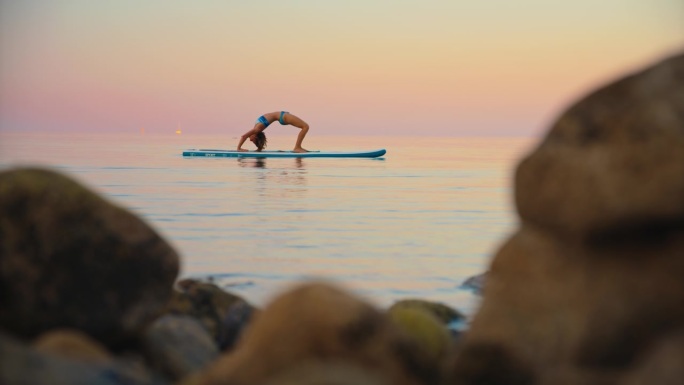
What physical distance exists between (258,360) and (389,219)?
14010 millimetres

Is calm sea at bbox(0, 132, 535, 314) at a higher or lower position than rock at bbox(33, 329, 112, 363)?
lower

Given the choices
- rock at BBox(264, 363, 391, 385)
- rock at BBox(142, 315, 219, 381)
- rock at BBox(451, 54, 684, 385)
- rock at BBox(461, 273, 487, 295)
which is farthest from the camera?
rock at BBox(461, 273, 487, 295)

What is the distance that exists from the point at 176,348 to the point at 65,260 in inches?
39.1

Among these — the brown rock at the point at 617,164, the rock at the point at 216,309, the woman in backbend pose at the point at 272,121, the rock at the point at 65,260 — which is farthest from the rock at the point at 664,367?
the woman in backbend pose at the point at 272,121

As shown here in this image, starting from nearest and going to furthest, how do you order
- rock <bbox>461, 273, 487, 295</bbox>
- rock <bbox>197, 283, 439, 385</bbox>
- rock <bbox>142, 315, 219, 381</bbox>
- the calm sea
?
1. rock <bbox>197, 283, 439, 385</bbox>
2. rock <bbox>142, 315, 219, 381</bbox>
3. rock <bbox>461, 273, 487, 295</bbox>
4. the calm sea

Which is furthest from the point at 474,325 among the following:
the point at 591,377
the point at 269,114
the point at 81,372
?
the point at 269,114

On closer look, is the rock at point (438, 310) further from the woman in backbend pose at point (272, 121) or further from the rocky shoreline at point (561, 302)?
the woman in backbend pose at point (272, 121)

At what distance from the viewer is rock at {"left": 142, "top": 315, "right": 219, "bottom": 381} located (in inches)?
262

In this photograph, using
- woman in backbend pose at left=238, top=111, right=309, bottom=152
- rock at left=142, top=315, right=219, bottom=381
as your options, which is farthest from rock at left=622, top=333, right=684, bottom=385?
woman in backbend pose at left=238, top=111, right=309, bottom=152

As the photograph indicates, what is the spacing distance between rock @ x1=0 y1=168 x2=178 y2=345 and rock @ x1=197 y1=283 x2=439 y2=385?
1821 mm

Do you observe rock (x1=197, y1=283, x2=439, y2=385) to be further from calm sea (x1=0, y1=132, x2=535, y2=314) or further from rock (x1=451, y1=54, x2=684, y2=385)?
calm sea (x1=0, y1=132, x2=535, y2=314)

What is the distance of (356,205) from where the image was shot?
71.5 ft

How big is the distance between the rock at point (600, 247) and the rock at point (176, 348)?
2.04 meters

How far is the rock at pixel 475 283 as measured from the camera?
37.3 ft
